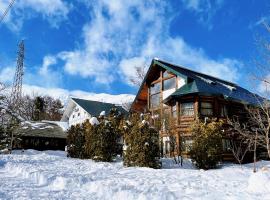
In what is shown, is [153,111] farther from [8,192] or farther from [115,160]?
[8,192]

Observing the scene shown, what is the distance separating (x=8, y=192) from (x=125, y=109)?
129 feet

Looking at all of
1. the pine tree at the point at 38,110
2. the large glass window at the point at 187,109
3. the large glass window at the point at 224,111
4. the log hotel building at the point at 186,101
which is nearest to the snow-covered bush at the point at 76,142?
the log hotel building at the point at 186,101

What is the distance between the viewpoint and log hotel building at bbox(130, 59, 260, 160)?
1022 inches

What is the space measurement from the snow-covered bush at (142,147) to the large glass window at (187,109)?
794 cm

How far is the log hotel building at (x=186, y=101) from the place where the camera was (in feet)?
85.2

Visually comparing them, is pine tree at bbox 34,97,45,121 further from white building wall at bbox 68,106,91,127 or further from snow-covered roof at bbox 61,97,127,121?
white building wall at bbox 68,106,91,127

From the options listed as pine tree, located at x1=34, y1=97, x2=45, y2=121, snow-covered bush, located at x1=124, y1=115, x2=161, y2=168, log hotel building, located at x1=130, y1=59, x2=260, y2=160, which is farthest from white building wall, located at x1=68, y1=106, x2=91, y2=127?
snow-covered bush, located at x1=124, y1=115, x2=161, y2=168

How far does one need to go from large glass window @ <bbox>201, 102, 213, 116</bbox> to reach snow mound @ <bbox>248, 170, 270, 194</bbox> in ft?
51.7

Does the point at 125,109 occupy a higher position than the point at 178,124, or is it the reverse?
the point at 125,109

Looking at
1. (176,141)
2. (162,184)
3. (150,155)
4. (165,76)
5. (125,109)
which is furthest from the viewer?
(125,109)

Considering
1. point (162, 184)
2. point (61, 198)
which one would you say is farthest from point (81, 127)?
point (61, 198)

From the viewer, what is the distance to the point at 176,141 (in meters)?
25.8

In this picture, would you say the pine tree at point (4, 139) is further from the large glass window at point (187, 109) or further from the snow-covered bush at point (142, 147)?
the large glass window at point (187, 109)

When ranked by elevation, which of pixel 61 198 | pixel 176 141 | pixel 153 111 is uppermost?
pixel 153 111
